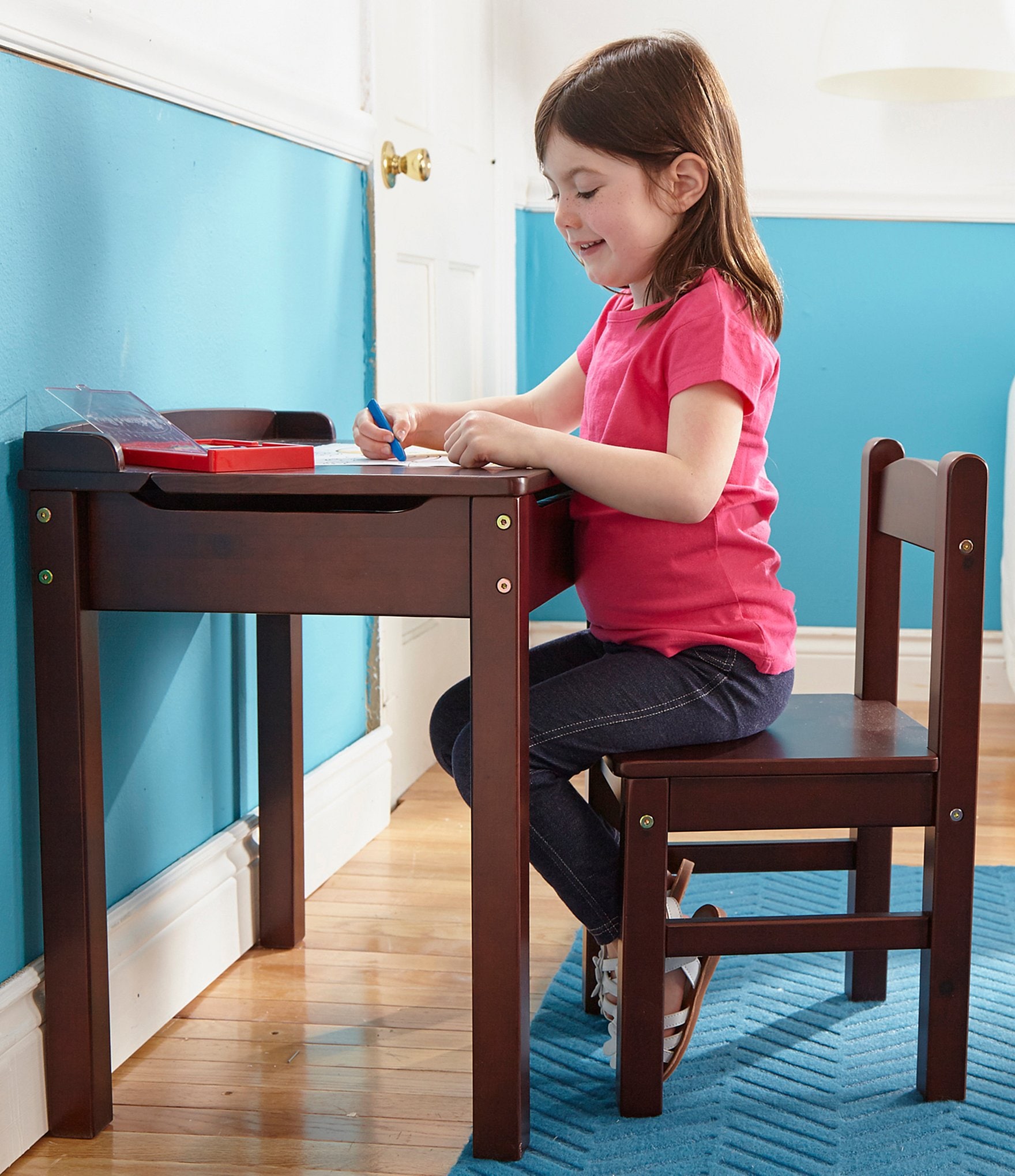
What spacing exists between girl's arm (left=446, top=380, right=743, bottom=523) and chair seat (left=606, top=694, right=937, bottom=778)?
20cm

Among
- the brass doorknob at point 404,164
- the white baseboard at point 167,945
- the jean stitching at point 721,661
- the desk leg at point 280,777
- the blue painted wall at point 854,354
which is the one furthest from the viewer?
the blue painted wall at point 854,354

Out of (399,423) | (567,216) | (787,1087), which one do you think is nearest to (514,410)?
(399,423)

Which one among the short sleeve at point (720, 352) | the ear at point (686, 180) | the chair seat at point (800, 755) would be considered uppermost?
the ear at point (686, 180)

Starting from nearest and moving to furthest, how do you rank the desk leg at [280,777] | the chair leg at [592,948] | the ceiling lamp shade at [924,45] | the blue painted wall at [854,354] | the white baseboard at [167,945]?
1. the white baseboard at [167,945]
2. the chair leg at [592,948]
3. the desk leg at [280,777]
4. the ceiling lamp shade at [924,45]
5. the blue painted wall at [854,354]

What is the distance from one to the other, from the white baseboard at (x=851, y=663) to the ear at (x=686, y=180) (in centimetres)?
157

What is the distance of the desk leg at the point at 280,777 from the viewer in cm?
146

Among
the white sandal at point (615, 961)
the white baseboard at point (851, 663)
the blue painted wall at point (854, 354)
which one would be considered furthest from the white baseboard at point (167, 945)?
the blue painted wall at point (854, 354)

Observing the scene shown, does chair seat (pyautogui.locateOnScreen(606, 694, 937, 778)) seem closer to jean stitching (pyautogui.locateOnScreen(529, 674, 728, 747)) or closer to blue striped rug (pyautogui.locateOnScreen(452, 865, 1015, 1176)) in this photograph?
jean stitching (pyautogui.locateOnScreen(529, 674, 728, 747))

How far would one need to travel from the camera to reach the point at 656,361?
119 cm

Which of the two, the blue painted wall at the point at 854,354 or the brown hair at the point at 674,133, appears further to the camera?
the blue painted wall at the point at 854,354

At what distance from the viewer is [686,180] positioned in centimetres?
122

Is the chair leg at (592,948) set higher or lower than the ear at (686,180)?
lower

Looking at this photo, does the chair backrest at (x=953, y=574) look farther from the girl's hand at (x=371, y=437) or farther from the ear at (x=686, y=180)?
the girl's hand at (x=371, y=437)

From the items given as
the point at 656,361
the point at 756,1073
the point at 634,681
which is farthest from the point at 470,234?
the point at 756,1073
